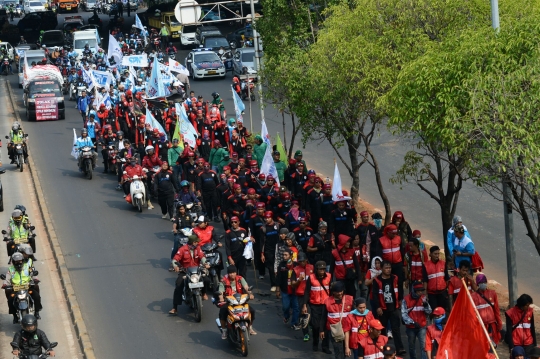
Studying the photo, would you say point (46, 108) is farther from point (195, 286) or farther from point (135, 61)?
point (195, 286)

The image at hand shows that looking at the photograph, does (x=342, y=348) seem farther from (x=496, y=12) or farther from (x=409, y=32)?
(x=409, y=32)

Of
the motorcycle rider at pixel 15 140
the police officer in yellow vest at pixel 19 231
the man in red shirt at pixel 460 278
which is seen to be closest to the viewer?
the man in red shirt at pixel 460 278

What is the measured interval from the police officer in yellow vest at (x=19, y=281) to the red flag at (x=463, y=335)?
8.13 metres

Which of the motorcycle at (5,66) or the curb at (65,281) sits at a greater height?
the motorcycle at (5,66)

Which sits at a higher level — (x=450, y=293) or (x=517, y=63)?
(x=517, y=63)

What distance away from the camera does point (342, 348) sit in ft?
48.6

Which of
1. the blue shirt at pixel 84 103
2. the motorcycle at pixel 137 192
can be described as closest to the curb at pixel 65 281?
the motorcycle at pixel 137 192

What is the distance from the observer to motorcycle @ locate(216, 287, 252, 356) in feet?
52.2

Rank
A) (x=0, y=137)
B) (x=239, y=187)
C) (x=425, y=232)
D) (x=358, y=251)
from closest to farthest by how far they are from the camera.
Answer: (x=358, y=251), (x=239, y=187), (x=425, y=232), (x=0, y=137)

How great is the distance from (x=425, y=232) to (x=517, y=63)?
9388 millimetres

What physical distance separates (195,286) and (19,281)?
306cm

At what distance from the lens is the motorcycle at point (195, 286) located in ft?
57.5

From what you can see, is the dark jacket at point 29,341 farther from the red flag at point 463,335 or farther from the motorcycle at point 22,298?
the red flag at point 463,335

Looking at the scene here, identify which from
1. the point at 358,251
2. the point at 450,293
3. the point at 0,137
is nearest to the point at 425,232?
the point at 358,251
